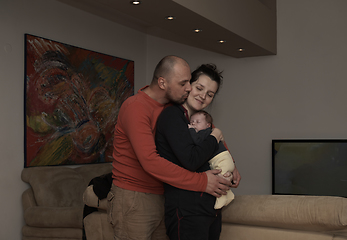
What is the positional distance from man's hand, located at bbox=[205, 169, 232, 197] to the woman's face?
413 mm

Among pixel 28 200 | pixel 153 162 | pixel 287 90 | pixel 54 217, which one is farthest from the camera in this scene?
pixel 287 90

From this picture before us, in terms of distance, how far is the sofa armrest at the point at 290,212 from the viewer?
1862 mm

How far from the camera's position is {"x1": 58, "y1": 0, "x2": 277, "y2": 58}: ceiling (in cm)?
320

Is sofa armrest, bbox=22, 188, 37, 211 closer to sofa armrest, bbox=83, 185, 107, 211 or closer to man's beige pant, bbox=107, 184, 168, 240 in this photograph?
sofa armrest, bbox=83, 185, 107, 211

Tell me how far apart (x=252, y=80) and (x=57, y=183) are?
9.52ft

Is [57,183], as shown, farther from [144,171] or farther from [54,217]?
[144,171]

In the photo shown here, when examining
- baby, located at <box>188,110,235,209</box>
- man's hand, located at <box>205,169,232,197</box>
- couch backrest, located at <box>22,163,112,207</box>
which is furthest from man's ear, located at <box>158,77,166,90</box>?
couch backrest, located at <box>22,163,112,207</box>

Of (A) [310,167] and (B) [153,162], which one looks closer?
(B) [153,162]

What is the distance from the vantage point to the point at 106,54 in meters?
5.13

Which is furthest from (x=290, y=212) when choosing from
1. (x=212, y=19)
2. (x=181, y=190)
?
(x=212, y=19)

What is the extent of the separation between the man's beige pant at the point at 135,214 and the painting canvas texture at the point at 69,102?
2338mm

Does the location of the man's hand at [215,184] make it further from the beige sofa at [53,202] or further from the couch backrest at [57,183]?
the couch backrest at [57,183]

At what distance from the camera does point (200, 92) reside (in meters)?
2.11

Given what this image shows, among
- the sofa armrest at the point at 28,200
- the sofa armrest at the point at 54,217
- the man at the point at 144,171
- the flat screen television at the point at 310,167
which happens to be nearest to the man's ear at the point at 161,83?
the man at the point at 144,171
